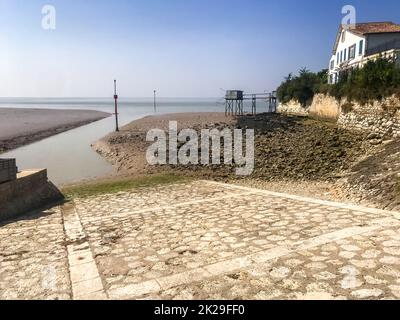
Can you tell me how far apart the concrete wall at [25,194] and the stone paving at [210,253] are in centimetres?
87

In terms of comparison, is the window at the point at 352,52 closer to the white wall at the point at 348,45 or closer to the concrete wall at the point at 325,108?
the white wall at the point at 348,45

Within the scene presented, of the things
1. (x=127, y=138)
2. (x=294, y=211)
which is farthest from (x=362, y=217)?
(x=127, y=138)

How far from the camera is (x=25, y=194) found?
925cm

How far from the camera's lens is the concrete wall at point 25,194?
27.5 feet

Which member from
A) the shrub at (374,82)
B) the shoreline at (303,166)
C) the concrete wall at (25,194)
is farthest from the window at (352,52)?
the concrete wall at (25,194)

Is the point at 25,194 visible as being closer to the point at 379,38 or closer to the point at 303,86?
the point at 379,38

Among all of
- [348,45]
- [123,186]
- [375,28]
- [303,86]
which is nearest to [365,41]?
[375,28]

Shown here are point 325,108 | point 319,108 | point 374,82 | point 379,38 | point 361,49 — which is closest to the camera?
point 374,82

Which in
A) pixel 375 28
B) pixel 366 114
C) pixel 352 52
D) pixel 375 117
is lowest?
pixel 375 117

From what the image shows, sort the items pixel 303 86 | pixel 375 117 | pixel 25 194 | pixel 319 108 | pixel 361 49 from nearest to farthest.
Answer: pixel 25 194 < pixel 375 117 < pixel 361 49 < pixel 319 108 < pixel 303 86

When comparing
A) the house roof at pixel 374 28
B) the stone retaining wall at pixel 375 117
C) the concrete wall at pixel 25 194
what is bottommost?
the concrete wall at pixel 25 194

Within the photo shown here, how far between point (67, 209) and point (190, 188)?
4.07 meters

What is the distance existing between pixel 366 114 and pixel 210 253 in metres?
18.9

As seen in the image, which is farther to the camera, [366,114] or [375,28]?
[375,28]
